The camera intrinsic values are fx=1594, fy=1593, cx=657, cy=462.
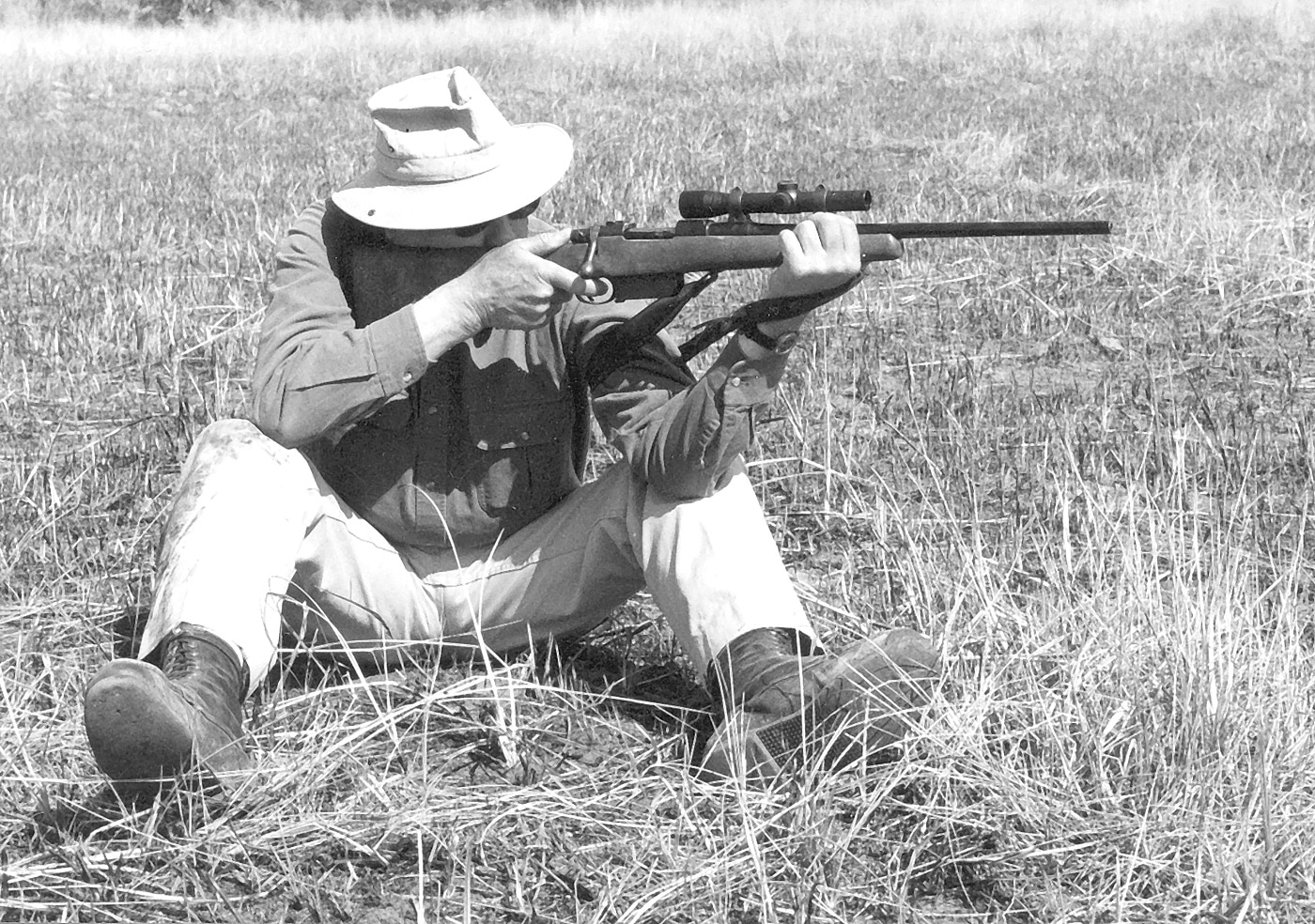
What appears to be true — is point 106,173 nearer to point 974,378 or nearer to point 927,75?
point 974,378

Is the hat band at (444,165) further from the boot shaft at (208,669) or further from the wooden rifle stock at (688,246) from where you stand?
the boot shaft at (208,669)

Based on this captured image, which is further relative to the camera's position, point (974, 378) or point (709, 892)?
point (974, 378)

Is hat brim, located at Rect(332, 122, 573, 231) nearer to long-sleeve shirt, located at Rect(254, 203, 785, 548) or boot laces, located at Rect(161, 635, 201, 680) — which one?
long-sleeve shirt, located at Rect(254, 203, 785, 548)

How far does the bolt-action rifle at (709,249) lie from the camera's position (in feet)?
10.4

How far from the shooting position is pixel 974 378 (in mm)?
5430

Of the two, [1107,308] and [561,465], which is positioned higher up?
[561,465]

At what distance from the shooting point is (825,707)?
116 inches

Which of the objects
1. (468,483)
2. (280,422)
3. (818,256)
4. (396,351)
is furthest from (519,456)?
(818,256)

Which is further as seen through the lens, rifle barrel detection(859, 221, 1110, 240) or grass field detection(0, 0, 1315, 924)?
rifle barrel detection(859, 221, 1110, 240)

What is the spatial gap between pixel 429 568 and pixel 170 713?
96 centimetres

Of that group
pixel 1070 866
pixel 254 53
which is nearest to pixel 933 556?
pixel 1070 866

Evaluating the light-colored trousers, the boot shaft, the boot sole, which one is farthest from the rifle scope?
the boot sole

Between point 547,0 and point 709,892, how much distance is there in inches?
1617

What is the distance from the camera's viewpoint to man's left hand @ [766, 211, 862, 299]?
10.0ft
